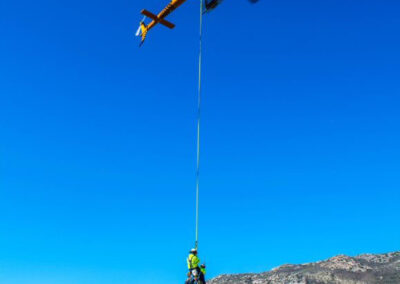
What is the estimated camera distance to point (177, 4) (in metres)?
47.0

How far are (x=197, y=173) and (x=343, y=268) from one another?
168429 millimetres

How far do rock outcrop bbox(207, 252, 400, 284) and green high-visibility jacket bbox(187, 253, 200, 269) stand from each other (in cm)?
14331

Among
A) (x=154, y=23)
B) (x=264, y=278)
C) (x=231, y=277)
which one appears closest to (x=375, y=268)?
(x=264, y=278)

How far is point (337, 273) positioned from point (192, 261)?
164 metres

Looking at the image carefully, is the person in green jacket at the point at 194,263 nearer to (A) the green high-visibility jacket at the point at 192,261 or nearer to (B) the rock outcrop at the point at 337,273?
(A) the green high-visibility jacket at the point at 192,261

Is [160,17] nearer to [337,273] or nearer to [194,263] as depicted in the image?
[194,263]

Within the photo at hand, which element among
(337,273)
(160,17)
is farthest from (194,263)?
(337,273)

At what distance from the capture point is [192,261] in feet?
87.1

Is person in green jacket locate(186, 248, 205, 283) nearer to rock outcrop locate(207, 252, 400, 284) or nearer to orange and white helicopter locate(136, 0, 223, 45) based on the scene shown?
orange and white helicopter locate(136, 0, 223, 45)

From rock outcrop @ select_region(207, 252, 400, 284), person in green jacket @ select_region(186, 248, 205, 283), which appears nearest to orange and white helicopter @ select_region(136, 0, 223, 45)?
person in green jacket @ select_region(186, 248, 205, 283)

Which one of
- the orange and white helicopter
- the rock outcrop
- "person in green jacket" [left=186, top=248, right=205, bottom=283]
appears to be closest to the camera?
"person in green jacket" [left=186, top=248, right=205, bottom=283]

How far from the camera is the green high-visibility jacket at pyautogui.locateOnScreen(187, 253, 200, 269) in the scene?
2652 cm

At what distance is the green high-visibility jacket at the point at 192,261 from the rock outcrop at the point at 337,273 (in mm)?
143307

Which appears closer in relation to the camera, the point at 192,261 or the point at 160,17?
the point at 192,261
